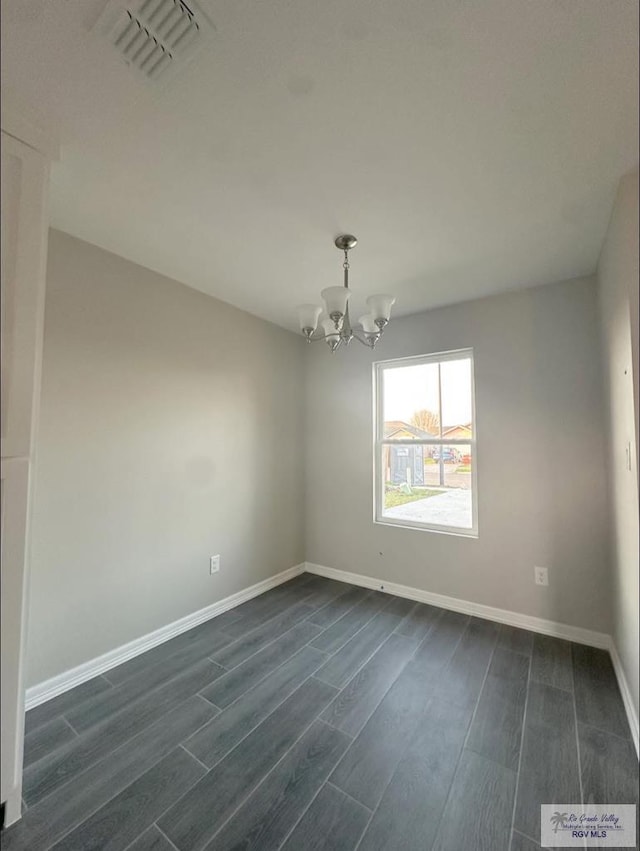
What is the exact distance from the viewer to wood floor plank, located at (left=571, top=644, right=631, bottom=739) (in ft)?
4.94

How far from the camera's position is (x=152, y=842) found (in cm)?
106

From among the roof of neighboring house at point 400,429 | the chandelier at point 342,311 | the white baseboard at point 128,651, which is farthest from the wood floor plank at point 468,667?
the chandelier at point 342,311

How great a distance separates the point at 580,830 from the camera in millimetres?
1093

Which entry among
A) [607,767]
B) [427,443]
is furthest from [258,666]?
[427,443]

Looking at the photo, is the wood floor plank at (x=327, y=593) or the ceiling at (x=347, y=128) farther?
the wood floor plank at (x=327, y=593)

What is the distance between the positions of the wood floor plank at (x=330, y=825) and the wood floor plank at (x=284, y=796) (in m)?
0.03

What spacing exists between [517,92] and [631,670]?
7.49 ft

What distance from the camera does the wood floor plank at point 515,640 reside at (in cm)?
206

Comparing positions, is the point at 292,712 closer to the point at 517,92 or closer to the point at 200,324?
the point at 200,324

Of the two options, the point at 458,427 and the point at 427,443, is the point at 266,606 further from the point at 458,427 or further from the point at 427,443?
the point at 458,427

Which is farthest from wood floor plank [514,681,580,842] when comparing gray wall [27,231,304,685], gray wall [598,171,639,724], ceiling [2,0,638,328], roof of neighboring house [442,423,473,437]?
A: gray wall [27,231,304,685]

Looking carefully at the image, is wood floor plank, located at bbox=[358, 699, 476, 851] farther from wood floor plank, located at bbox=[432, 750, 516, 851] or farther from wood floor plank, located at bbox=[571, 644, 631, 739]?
wood floor plank, located at bbox=[571, 644, 631, 739]

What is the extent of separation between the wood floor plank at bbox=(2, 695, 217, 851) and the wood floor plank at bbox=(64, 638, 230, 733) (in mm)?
234

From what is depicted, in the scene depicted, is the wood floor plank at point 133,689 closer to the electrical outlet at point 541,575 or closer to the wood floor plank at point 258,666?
the wood floor plank at point 258,666
